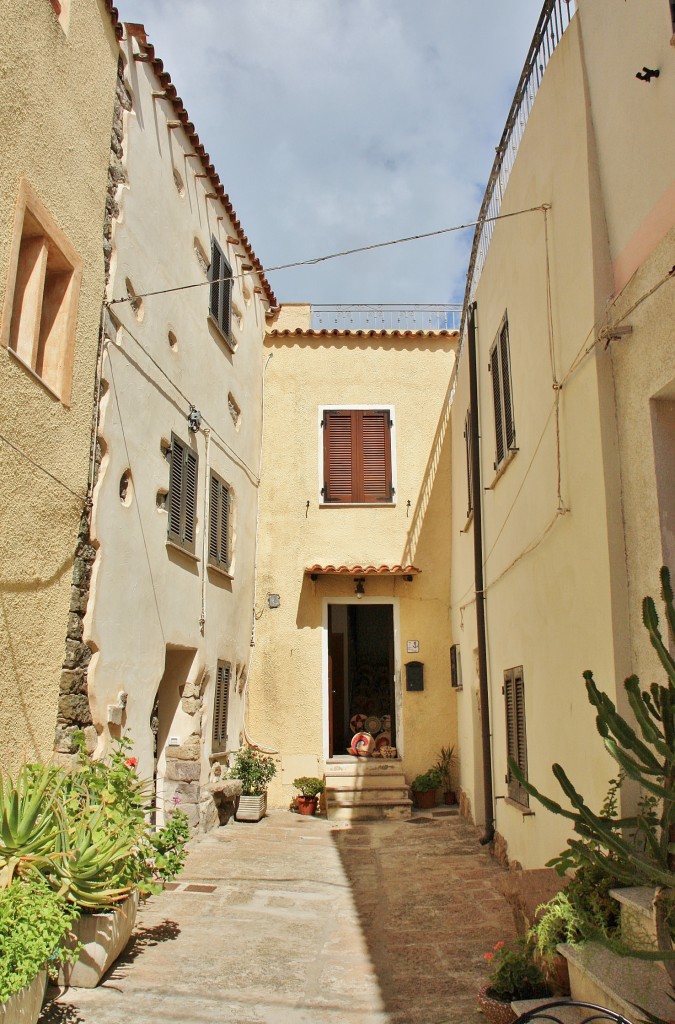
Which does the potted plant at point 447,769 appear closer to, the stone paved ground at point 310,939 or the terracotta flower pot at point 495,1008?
the stone paved ground at point 310,939

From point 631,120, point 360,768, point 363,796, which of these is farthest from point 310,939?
point 360,768

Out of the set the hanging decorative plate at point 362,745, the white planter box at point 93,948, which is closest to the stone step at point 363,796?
the hanging decorative plate at point 362,745

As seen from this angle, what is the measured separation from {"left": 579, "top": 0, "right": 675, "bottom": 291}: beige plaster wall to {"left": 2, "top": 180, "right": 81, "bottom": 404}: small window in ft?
13.2

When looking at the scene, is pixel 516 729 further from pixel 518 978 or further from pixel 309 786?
pixel 309 786

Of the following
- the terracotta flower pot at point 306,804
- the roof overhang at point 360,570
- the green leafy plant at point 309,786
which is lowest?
the terracotta flower pot at point 306,804

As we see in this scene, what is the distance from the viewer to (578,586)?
531 cm

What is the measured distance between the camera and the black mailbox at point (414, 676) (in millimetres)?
12656

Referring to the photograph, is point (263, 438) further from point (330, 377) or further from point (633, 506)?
point (633, 506)

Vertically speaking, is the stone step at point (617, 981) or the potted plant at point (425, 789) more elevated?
the stone step at point (617, 981)

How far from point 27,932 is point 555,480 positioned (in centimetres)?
438

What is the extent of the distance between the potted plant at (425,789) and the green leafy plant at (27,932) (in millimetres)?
8066

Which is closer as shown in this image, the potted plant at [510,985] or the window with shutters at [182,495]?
the potted plant at [510,985]

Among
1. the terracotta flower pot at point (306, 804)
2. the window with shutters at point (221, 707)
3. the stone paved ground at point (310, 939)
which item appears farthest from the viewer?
the terracotta flower pot at point (306, 804)

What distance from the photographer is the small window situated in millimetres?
5871
